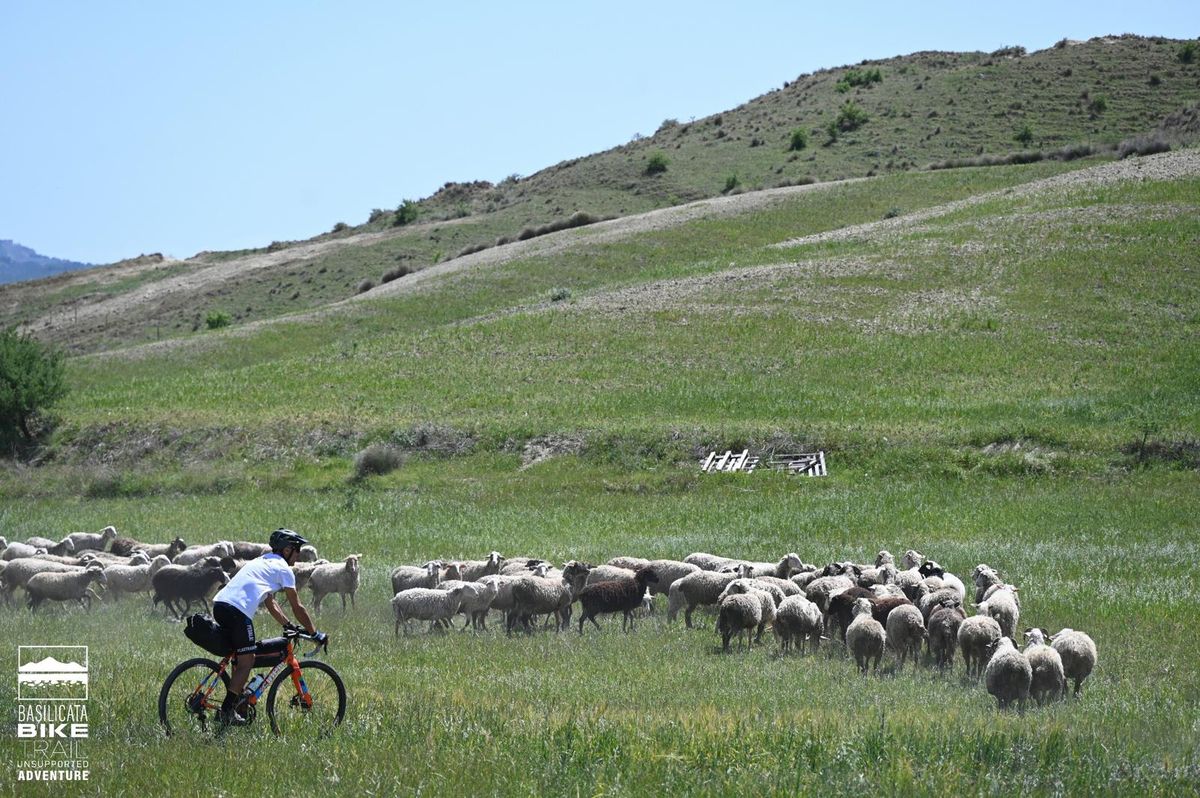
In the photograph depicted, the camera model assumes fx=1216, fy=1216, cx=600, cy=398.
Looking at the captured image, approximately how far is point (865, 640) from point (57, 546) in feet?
61.9

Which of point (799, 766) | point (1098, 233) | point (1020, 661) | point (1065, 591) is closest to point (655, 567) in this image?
point (1065, 591)

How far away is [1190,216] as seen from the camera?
2248 inches

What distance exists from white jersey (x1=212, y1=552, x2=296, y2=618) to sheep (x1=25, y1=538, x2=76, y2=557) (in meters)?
16.5

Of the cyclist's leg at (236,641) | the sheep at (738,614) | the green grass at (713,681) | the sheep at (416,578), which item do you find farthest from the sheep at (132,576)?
the cyclist's leg at (236,641)

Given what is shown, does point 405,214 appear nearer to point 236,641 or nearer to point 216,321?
point 216,321

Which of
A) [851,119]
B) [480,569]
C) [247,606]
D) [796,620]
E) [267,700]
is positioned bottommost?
[480,569]

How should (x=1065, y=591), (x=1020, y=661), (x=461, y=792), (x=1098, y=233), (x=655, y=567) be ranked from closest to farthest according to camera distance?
(x=461, y=792)
(x=1020, y=661)
(x=1065, y=591)
(x=655, y=567)
(x=1098, y=233)

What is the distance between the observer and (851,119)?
104 meters

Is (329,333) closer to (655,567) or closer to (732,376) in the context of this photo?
(732,376)

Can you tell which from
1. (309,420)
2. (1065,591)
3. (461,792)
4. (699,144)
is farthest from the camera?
(699,144)

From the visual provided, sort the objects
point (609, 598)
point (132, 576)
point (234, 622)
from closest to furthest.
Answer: point (234, 622), point (609, 598), point (132, 576)

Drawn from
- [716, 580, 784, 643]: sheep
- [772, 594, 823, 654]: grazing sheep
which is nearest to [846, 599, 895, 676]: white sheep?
[772, 594, 823, 654]: grazing sheep

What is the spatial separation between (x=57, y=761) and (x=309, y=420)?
106 feet

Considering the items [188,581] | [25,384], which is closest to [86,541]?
[188,581]
